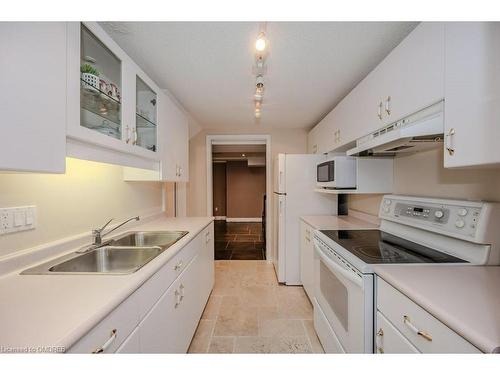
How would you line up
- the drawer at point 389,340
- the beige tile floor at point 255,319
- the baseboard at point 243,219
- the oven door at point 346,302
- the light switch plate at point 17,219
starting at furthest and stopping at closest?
the baseboard at point 243,219 < the beige tile floor at point 255,319 < the oven door at point 346,302 < the light switch plate at point 17,219 < the drawer at point 389,340

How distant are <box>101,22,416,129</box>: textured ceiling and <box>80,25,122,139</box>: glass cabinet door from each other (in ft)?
0.71

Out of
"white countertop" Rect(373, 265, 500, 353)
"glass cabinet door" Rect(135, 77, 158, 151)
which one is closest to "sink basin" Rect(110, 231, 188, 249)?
"glass cabinet door" Rect(135, 77, 158, 151)

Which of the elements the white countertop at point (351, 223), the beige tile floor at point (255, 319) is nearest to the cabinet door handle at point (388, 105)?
the white countertop at point (351, 223)

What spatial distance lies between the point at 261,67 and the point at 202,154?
235 cm

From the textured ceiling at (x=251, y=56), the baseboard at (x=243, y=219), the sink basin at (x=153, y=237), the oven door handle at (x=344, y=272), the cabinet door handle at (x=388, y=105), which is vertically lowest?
the baseboard at (x=243, y=219)

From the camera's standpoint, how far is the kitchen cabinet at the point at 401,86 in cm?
107

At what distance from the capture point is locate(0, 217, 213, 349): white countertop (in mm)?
602

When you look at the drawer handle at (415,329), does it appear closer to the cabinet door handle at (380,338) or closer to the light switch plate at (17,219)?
the cabinet door handle at (380,338)

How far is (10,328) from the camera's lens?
0.63 meters

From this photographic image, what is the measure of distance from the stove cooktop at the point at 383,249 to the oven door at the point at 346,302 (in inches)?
4.3

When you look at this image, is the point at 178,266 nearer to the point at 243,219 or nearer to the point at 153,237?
the point at 153,237

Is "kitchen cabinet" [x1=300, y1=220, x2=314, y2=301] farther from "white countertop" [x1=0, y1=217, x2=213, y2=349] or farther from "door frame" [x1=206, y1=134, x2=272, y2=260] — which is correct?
"white countertop" [x1=0, y1=217, x2=213, y2=349]

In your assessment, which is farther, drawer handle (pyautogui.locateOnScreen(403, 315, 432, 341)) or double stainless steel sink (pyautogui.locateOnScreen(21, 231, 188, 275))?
double stainless steel sink (pyautogui.locateOnScreen(21, 231, 188, 275))
